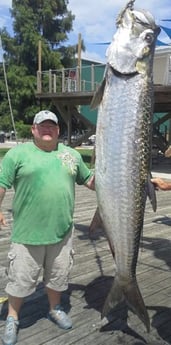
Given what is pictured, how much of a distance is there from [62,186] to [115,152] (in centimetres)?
70

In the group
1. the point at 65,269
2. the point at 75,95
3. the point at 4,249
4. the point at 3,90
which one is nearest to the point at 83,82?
the point at 75,95

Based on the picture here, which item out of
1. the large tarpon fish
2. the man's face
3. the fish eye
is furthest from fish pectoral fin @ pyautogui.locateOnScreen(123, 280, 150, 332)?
the fish eye

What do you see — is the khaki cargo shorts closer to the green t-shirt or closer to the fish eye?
the green t-shirt

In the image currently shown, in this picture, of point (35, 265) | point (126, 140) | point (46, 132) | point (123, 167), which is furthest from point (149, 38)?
point (35, 265)

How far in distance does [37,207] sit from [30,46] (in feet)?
122

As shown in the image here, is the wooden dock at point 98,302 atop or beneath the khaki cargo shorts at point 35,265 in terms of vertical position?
beneath

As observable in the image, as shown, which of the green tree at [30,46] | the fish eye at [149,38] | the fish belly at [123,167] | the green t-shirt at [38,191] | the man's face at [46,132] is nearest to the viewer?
the fish eye at [149,38]

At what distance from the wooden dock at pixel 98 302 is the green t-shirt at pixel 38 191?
0.77m

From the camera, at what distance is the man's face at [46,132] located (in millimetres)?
3711

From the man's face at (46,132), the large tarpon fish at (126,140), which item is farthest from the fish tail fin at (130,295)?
the man's face at (46,132)

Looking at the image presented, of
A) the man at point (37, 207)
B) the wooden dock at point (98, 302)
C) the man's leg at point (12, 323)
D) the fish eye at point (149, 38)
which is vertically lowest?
the wooden dock at point (98, 302)

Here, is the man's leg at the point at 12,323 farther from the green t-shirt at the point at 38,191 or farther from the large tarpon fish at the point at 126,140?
the large tarpon fish at the point at 126,140

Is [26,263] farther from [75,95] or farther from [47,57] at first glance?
[47,57]

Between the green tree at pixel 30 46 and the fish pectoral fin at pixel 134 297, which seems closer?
the fish pectoral fin at pixel 134 297
